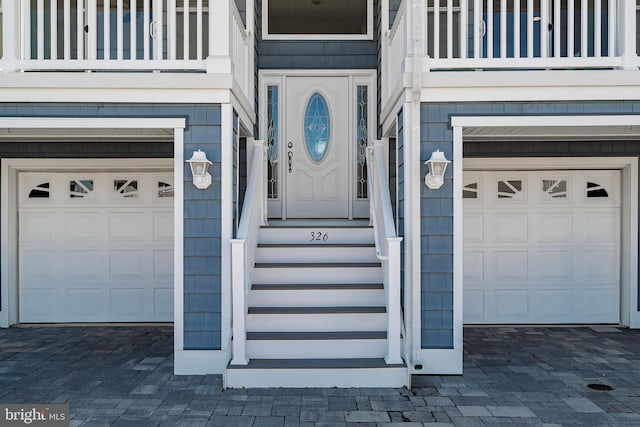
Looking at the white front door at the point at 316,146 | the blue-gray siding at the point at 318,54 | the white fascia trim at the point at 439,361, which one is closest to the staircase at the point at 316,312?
the white fascia trim at the point at 439,361

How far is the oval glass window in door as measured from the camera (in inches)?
248

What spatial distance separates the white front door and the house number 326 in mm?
985

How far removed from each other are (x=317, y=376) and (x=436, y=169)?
192 cm

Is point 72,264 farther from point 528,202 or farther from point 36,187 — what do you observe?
point 528,202

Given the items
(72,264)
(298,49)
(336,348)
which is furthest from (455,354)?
(72,264)

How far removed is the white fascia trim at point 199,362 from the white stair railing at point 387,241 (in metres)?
1.41

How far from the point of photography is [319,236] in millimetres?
5297

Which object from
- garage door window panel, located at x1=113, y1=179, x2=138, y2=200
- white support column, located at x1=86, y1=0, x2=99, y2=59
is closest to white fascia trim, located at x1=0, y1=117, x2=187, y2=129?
white support column, located at x1=86, y1=0, x2=99, y2=59

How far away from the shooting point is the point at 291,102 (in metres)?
6.30

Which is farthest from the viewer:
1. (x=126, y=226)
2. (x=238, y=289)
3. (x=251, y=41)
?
(x=126, y=226)

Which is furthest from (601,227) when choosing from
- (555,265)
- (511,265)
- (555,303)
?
(511,265)

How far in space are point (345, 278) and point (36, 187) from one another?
411 centimetres

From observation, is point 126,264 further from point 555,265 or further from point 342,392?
→ point 555,265

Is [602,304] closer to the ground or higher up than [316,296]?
closer to the ground
